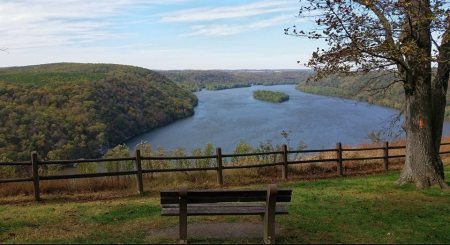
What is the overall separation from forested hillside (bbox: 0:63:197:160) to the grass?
79.6 feet

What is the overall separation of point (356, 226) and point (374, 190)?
14.2 feet

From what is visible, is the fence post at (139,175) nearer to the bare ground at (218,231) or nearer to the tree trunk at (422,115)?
the bare ground at (218,231)

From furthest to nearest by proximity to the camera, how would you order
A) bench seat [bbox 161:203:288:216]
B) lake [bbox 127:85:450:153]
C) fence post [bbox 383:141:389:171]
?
1. lake [bbox 127:85:450:153]
2. fence post [bbox 383:141:389:171]
3. bench seat [bbox 161:203:288:216]

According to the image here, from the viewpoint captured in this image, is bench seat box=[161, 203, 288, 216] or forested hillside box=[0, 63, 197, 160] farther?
forested hillside box=[0, 63, 197, 160]

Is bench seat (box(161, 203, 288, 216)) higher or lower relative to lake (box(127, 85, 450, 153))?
higher

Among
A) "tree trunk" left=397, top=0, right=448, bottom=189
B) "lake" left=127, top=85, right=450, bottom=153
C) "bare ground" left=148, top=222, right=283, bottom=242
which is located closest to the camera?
"bare ground" left=148, top=222, right=283, bottom=242

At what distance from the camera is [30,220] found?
9406mm

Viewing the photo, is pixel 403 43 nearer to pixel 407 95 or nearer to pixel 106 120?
pixel 407 95

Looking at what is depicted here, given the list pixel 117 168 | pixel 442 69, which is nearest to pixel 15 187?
pixel 117 168

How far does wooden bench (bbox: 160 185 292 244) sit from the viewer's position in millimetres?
6664

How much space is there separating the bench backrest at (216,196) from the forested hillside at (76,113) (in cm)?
2890

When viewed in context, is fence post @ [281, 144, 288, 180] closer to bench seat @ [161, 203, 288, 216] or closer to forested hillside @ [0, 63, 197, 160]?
bench seat @ [161, 203, 288, 216]

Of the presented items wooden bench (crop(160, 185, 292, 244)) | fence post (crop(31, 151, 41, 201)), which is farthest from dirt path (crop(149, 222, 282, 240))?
fence post (crop(31, 151, 41, 201))

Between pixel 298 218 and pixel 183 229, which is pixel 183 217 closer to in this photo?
pixel 183 229
